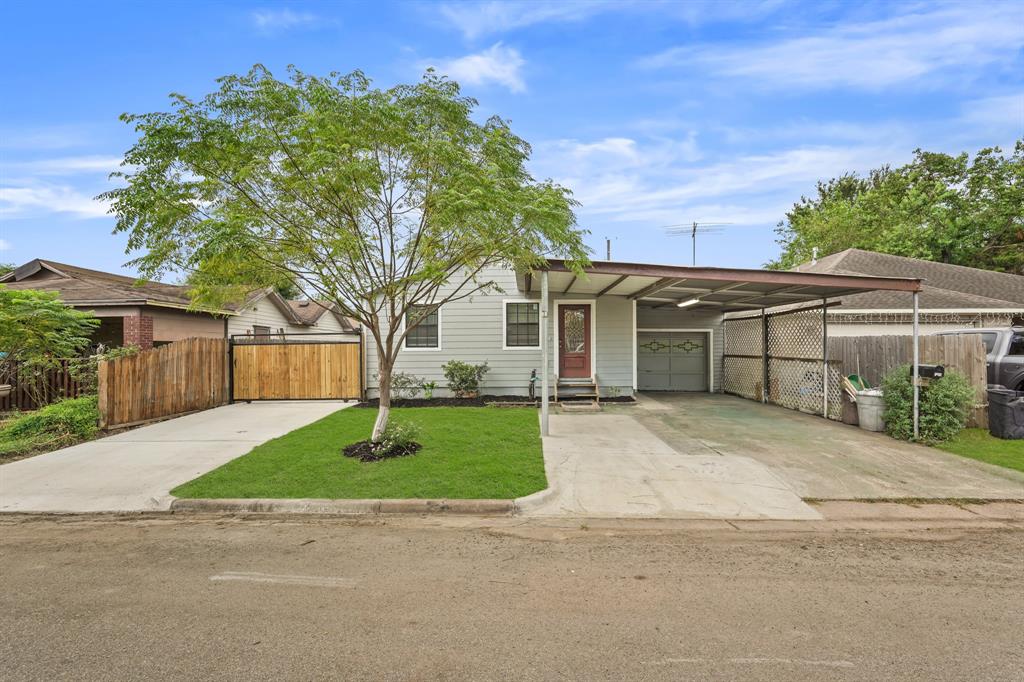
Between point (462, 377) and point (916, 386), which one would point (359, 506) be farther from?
point (916, 386)

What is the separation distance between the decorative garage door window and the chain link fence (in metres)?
5.14

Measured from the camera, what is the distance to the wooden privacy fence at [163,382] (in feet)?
30.0

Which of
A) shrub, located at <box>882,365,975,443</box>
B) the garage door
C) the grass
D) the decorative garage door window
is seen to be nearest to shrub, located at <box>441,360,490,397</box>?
the decorative garage door window

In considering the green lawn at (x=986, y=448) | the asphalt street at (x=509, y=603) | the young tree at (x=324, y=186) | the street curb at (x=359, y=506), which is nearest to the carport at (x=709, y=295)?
the green lawn at (x=986, y=448)

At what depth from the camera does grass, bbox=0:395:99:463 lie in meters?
8.01

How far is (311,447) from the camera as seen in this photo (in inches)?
291

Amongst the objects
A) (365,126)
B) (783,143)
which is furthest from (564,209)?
(783,143)

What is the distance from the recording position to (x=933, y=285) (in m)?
16.6

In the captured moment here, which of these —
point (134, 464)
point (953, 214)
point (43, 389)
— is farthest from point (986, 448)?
point (953, 214)

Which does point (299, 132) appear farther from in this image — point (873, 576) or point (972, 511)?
point (972, 511)

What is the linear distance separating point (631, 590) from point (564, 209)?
4660 millimetres

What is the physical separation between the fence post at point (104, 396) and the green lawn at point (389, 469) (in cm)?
384

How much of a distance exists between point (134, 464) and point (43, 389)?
6274 mm

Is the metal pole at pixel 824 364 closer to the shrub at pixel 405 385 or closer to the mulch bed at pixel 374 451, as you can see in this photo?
the mulch bed at pixel 374 451
